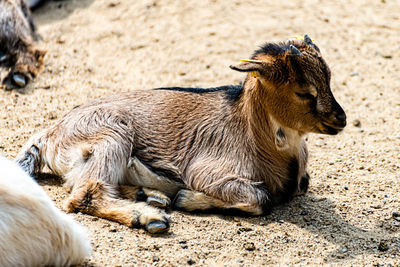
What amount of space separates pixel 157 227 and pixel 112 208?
536 millimetres

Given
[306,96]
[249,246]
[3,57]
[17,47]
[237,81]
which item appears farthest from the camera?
[17,47]

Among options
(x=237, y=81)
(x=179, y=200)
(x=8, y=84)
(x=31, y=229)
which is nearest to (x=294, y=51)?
(x=179, y=200)

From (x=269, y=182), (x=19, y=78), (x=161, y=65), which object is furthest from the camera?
(x=161, y=65)

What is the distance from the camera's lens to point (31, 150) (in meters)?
5.89

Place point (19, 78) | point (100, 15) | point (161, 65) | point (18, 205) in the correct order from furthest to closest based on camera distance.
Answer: point (100, 15) < point (161, 65) < point (19, 78) < point (18, 205)

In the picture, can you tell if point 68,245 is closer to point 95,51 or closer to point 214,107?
point 214,107

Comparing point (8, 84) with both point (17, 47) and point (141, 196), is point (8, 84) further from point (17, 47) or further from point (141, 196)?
point (141, 196)

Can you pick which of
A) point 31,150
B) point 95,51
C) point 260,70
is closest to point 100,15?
point 95,51

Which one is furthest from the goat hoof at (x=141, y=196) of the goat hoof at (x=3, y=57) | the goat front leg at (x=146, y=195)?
the goat hoof at (x=3, y=57)

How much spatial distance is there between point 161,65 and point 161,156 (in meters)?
3.55

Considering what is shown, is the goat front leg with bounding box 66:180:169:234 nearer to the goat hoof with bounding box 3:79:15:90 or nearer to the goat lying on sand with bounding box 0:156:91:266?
the goat lying on sand with bounding box 0:156:91:266

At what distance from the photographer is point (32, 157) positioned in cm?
586

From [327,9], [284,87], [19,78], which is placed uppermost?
[284,87]

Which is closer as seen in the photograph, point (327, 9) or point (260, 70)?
point (260, 70)
